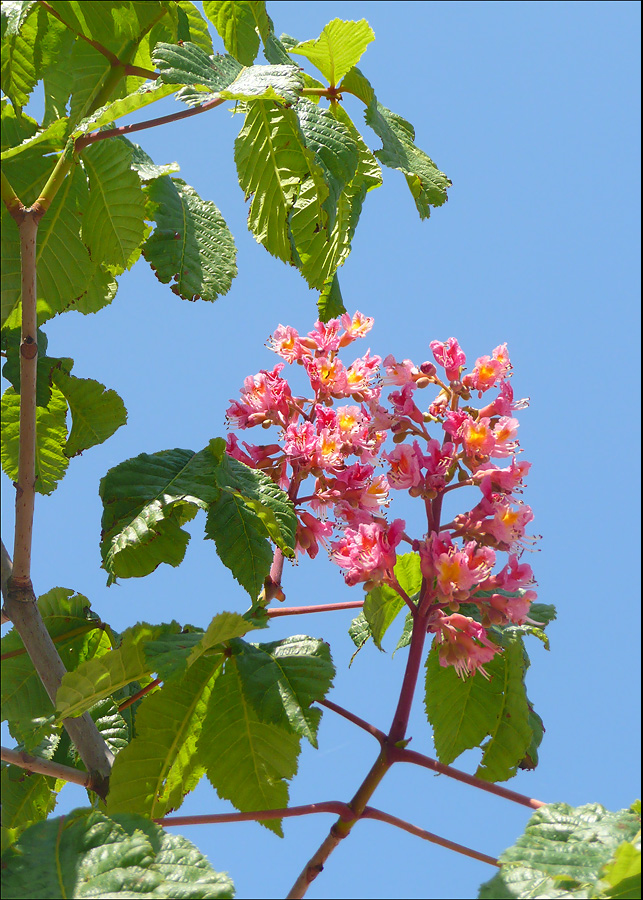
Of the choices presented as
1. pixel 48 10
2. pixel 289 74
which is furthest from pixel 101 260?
pixel 289 74

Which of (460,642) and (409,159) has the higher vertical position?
(409,159)

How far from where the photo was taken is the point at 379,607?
62.0 inches

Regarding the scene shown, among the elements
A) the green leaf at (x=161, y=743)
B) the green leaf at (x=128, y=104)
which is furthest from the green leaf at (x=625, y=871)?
the green leaf at (x=128, y=104)

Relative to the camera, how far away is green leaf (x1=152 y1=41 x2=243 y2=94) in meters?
1.13

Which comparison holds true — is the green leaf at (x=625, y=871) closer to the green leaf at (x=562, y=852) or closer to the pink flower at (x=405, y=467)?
the green leaf at (x=562, y=852)

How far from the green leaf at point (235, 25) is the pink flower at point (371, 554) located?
2.60 feet

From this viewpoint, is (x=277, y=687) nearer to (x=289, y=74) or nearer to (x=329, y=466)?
(x=329, y=466)

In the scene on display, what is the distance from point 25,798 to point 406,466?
978 millimetres

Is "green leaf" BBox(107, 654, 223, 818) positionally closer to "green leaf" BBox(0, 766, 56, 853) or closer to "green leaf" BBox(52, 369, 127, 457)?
"green leaf" BBox(0, 766, 56, 853)

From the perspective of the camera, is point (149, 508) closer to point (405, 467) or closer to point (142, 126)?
point (405, 467)

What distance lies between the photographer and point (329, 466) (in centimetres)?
160

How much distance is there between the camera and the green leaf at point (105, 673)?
1252mm

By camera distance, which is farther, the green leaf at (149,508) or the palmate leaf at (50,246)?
the palmate leaf at (50,246)

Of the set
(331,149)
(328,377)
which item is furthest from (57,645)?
(331,149)
